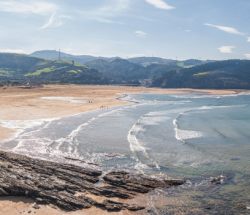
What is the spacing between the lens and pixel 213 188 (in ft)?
103

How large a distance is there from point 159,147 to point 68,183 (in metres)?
18.7

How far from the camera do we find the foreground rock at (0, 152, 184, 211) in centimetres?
2722

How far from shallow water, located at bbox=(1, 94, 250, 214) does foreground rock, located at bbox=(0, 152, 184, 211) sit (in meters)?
3.39

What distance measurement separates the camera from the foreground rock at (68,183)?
89.3ft

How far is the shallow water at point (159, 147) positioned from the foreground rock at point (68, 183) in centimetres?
339

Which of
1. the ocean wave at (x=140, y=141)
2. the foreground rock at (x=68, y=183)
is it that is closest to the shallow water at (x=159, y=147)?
the ocean wave at (x=140, y=141)

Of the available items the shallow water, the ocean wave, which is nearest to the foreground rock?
the shallow water

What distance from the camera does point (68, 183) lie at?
→ 99.6 ft

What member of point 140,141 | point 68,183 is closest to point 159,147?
point 140,141

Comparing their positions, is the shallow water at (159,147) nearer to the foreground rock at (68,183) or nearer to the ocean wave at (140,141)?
the ocean wave at (140,141)

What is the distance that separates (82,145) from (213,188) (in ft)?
64.0

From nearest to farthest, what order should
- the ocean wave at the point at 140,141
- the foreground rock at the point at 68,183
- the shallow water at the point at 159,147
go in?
the foreground rock at the point at 68,183 < the shallow water at the point at 159,147 < the ocean wave at the point at 140,141

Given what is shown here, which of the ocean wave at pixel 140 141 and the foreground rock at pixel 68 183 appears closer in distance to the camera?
the foreground rock at pixel 68 183

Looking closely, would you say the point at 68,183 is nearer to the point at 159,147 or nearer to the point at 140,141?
the point at 159,147
